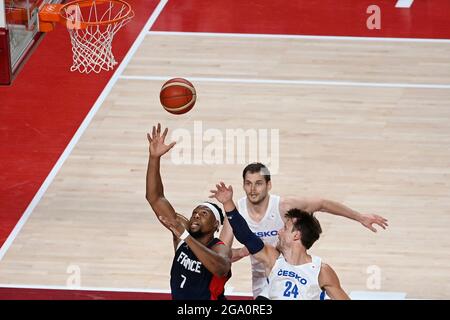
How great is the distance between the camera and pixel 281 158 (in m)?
15.4

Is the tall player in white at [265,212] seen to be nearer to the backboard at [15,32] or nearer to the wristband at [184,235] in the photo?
the wristband at [184,235]

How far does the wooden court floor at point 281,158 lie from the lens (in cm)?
1329

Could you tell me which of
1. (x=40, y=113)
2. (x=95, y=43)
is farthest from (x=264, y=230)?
(x=95, y=43)

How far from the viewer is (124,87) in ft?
56.5

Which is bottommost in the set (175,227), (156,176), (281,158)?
(281,158)

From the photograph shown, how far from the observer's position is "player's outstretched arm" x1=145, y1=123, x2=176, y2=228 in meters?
10.9

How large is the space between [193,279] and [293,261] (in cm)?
79

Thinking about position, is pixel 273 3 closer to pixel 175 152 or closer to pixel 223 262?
pixel 175 152

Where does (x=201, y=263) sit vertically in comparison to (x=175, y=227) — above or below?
below

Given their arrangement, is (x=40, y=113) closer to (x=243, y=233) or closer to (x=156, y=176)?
(x=156, y=176)

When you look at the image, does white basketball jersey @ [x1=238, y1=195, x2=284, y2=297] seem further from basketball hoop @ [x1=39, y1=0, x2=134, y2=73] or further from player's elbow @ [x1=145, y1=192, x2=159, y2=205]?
basketball hoop @ [x1=39, y1=0, x2=134, y2=73]

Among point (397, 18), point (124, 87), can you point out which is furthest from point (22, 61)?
point (397, 18)

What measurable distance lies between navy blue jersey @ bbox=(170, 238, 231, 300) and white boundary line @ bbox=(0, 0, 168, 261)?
10.2 feet

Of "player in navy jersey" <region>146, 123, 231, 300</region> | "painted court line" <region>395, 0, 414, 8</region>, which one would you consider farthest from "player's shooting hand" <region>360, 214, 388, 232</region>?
"painted court line" <region>395, 0, 414, 8</region>
